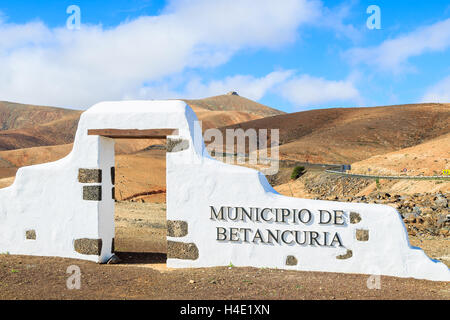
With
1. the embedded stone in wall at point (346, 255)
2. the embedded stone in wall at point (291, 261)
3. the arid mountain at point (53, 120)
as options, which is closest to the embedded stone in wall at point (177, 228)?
the embedded stone in wall at point (291, 261)

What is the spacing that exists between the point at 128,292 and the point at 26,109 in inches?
4478

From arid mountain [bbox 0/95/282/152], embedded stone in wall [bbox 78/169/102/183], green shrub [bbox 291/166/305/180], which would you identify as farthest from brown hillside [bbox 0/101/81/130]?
embedded stone in wall [bbox 78/169/102/183]

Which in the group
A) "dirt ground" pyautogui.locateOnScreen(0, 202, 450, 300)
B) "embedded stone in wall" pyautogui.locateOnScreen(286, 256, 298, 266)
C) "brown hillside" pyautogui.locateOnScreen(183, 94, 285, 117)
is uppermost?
"brown hillside" pyautogui.locateOnScreen(183, 94, 285, 117)

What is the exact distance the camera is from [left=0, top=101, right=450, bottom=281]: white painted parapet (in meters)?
5.97

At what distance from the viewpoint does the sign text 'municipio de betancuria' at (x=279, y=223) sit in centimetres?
609

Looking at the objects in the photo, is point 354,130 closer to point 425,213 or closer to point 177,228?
point 425,213

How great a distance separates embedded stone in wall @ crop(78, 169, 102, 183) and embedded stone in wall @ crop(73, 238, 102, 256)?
1.06 metres

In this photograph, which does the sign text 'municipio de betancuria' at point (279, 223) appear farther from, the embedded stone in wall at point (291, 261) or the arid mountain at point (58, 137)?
the arid mountain at point (58, 137)

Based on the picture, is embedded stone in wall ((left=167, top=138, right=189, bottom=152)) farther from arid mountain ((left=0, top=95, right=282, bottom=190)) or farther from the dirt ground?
arid mountain ((left=0, top=95, right=282, bottom=190))

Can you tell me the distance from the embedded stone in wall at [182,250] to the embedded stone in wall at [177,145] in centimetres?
157

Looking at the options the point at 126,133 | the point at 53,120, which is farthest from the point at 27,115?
the point at 126,133

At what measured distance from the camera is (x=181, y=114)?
263 inches
